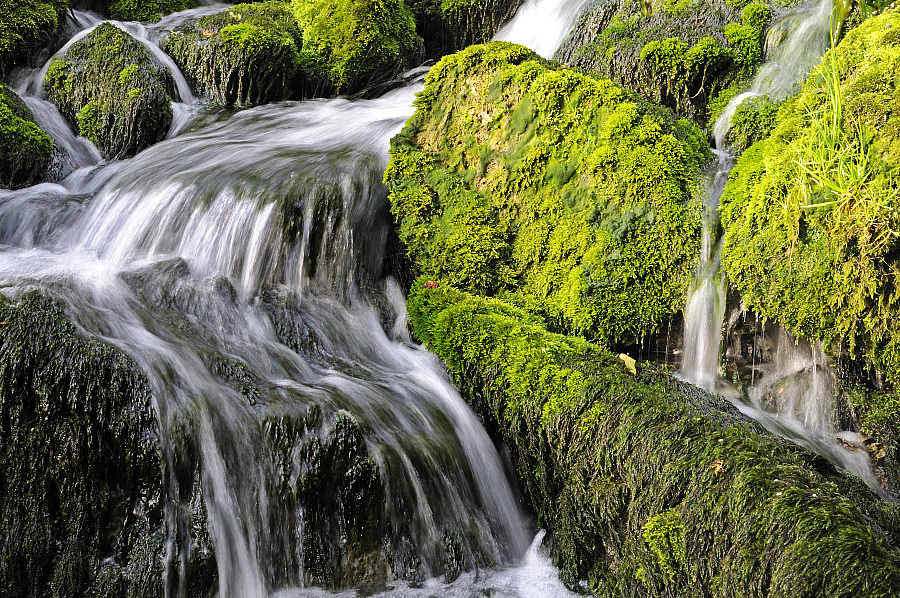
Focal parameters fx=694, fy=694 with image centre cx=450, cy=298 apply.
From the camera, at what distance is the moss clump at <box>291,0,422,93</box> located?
9.35 meters

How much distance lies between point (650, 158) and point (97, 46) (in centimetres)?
696

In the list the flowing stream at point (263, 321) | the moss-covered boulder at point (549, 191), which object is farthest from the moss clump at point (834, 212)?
the flowing stream at point (263, 321)

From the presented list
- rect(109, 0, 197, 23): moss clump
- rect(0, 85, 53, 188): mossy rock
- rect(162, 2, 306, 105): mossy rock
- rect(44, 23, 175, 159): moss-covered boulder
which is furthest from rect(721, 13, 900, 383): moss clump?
rect(109, 0, 197, 23): moss clump

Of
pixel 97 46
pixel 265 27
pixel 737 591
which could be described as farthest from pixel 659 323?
pixel 97 46

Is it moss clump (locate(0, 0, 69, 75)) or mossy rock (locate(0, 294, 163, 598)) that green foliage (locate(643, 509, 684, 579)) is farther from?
moss clump (locate(0, 0, 69, 75))

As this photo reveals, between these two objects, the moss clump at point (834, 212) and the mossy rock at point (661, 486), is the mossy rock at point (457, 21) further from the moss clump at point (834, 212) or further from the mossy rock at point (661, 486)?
the mossy rock at point (661, 486)

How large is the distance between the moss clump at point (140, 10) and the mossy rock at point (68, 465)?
831 cm

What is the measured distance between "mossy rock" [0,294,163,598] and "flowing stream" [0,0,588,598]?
0.46 ft

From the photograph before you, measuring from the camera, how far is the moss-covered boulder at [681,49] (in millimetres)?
7258

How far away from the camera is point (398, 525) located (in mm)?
3896

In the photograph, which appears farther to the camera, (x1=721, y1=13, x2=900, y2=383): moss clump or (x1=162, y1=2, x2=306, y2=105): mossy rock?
(x1=162, y1=2, x2=306, y2=105): mossy rock

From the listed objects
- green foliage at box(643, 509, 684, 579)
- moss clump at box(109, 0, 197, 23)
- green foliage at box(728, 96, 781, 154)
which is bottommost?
green foliage at box(643, 509, 684, 579)

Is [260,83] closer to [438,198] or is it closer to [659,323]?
[438,198]

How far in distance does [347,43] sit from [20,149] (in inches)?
166
